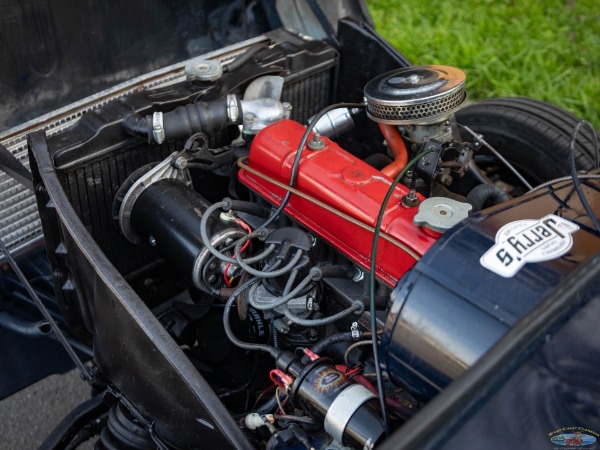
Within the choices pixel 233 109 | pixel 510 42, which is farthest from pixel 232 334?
pixel 510 42

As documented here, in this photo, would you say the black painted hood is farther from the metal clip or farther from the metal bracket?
the metal clip

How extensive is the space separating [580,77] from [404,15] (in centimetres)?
102

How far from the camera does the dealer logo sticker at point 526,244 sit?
104 cm

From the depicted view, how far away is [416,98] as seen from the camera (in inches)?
56.8

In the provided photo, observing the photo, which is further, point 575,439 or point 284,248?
point 284,248

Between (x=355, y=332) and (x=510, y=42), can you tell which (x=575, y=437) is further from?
(x=510, y=42)

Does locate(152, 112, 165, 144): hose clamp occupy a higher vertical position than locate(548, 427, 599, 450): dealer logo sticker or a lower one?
higher

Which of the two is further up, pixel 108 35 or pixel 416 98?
pixel 416 98

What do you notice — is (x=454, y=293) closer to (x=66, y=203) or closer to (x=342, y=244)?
(x=342, y=244)

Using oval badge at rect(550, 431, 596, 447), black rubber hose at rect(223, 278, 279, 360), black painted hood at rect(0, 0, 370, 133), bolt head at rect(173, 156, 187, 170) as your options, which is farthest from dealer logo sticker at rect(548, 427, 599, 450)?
black painted hood at rect(0, 0, 370, 133)

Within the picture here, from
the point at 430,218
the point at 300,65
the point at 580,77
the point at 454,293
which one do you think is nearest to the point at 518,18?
the point at 580,77

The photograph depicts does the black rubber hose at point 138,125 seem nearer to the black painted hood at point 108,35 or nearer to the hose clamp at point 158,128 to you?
the hose clamp at point 158,128

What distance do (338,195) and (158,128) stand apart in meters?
0.43

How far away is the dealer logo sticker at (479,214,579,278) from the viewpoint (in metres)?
1.04
